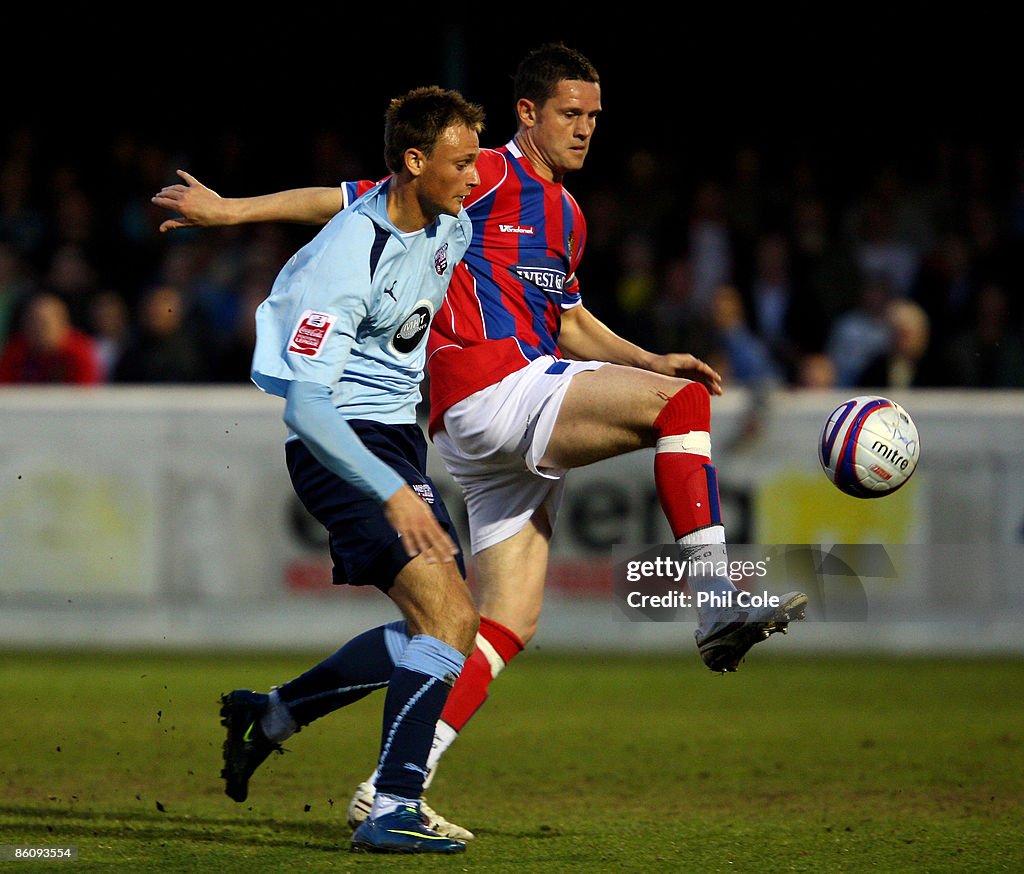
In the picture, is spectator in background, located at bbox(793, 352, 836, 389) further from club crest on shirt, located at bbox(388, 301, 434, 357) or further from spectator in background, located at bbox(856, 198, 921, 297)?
club crest on shirt, located at bbox(388, 301, 434, 357)

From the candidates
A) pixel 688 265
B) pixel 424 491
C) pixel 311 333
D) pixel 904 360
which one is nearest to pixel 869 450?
pixel 424 491

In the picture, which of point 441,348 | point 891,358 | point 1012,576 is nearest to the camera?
point 441,348

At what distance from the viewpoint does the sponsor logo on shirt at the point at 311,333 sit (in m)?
4.52

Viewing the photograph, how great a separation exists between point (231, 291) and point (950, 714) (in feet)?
20.4

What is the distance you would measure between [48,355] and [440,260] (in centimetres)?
645

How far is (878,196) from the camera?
12.4m

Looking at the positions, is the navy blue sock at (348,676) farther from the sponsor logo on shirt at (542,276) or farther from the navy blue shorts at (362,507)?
the sponsor logo on shirt at (542,276)

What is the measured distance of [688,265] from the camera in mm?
11852

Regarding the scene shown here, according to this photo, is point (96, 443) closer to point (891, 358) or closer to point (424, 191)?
point (891, 358)

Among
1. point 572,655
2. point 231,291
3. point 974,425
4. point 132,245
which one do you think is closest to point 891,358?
point 974,425

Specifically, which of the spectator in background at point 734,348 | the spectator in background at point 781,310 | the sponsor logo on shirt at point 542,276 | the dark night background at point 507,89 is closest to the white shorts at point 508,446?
the sponsor logo on shirt at point 542,276

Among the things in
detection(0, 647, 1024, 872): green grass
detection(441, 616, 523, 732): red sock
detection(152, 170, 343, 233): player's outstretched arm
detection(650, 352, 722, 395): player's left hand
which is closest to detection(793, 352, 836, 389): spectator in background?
detection(0, 647, 1024, 872): green grass

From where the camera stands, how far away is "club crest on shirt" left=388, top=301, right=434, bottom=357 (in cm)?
488

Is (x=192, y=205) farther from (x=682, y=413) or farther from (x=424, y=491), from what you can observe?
(x=682, y=413)
